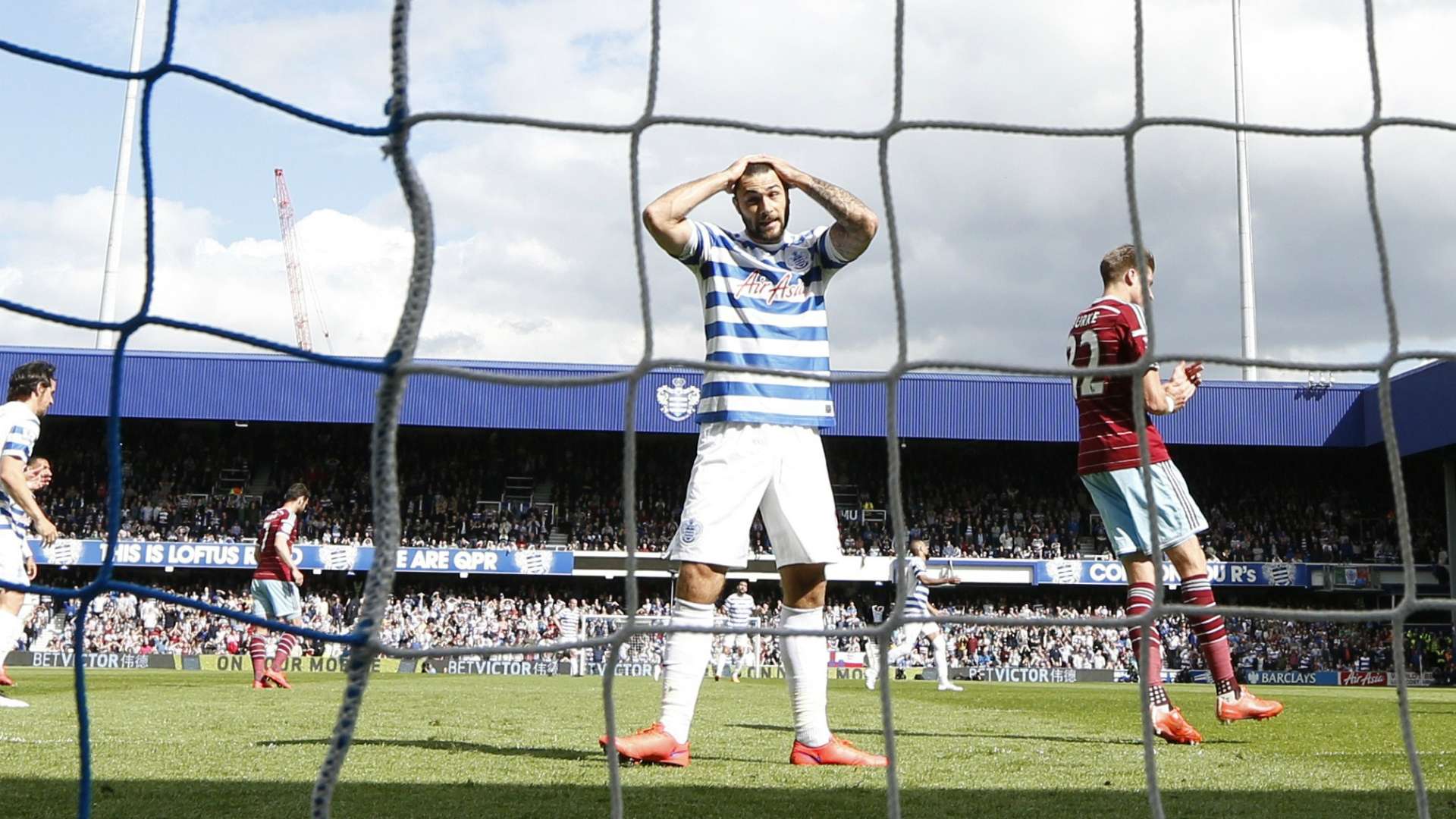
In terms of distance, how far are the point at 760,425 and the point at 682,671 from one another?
73cm

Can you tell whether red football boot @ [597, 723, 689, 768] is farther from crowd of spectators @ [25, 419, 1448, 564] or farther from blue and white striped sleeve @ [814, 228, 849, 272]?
crowd of spectators @ [25, 419, 1448, 564]

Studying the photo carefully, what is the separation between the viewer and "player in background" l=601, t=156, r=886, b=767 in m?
3.58

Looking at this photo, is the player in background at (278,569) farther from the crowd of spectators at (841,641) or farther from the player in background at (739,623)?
the crowd of spectators at (841,641)

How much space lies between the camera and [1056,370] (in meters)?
2.77

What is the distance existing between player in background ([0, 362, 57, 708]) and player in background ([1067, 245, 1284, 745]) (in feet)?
14.2

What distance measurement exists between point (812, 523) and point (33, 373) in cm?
408

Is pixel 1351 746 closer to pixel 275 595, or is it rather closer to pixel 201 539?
pixel 275 595

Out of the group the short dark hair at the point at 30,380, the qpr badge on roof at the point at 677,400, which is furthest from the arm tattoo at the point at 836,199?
the qpr badge on roof at the point at 677,400

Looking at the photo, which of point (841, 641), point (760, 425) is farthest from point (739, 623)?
point (841, 641)

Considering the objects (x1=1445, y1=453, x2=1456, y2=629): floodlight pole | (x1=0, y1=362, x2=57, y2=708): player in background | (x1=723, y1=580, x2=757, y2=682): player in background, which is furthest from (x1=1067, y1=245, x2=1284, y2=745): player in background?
(x1=1445, y1=453, x2=1456, y2=629): floodlight pole

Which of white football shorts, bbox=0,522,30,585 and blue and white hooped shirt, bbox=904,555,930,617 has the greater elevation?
white football shorts, bbox=0,522,30,585

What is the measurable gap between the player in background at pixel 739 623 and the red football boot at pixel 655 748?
5.54m

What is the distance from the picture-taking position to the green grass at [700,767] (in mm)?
2936

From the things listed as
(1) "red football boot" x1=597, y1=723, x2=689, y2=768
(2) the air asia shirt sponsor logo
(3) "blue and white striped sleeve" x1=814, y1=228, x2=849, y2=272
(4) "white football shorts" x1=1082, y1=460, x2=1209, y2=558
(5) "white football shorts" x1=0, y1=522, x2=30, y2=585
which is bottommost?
(1) "red football boot" x1=597, y1=723, x2=689, y2=768
